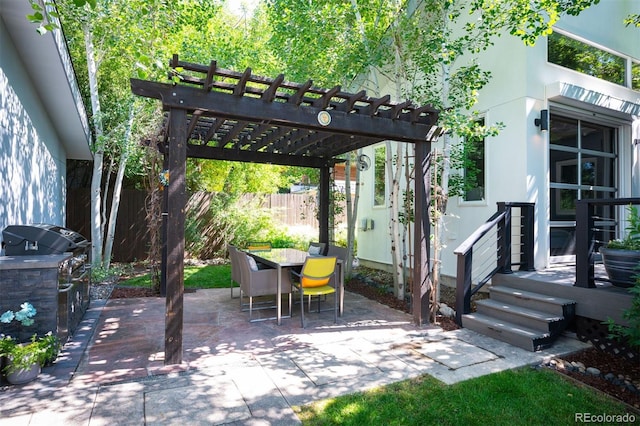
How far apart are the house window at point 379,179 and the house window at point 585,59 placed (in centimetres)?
363

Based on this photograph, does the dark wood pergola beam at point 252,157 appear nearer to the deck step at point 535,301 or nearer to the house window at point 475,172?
the house window at point 475,172

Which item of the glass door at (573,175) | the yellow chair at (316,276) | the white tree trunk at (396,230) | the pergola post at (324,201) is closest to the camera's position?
the yellow chair at (316,276)

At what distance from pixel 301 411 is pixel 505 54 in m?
6.08

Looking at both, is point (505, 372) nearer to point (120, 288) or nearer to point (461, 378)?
point (461, 378)

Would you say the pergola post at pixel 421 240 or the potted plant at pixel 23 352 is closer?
the potted plant at pixel 23 352

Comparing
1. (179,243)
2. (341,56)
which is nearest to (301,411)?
(179,243)

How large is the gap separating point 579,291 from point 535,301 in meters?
0.45

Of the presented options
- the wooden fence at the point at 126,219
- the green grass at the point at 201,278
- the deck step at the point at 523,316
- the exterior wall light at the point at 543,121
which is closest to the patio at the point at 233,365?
the deck step at the point at 523,316

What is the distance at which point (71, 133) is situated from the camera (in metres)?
7.11

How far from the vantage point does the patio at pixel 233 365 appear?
261 centimetres

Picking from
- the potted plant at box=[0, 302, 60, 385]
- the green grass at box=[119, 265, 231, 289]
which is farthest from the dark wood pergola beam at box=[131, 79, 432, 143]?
the green grass at box=[119, 265, 231, 289]

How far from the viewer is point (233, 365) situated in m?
3.37

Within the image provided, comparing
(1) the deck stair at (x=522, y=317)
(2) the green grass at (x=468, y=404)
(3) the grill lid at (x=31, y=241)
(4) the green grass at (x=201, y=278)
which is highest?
(3) the grill lid at (x=31, y=241)

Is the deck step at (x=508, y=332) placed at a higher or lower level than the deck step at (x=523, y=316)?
lower
